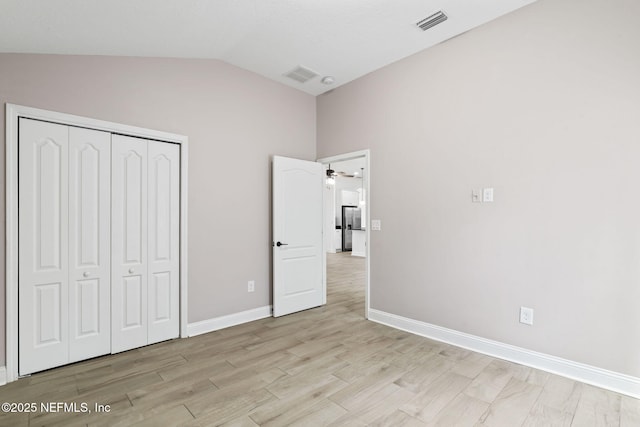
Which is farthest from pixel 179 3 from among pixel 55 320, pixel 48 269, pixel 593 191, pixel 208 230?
pixel 593 191

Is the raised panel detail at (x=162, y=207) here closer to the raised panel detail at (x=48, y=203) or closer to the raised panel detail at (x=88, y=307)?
the raised panel detail at (x=88, y=307)

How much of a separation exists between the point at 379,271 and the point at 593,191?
2.18m

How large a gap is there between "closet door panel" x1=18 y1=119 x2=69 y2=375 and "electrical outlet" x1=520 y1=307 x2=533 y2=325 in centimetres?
395

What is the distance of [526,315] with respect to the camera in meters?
2.69

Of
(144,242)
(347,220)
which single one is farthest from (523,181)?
(347,220)

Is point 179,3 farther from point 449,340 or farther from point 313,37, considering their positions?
point 449,340

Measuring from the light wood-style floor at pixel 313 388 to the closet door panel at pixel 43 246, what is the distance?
242 millimetres

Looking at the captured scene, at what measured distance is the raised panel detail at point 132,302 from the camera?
2.95 meters

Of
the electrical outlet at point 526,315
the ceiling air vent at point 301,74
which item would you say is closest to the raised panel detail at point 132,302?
the ceiling air vent at point 301,74

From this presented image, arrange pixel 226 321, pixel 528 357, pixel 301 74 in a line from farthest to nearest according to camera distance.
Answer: pixel 301 74 → pixel 226 321 → pixel 528 357

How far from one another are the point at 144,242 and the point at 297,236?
1.83 meters

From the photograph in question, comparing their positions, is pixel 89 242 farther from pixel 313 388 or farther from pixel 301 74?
pixel 301 74

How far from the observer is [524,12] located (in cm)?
269

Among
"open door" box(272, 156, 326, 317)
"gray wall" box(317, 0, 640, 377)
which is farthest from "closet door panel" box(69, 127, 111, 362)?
"gray wall" box(317, 0, 640, 377)
